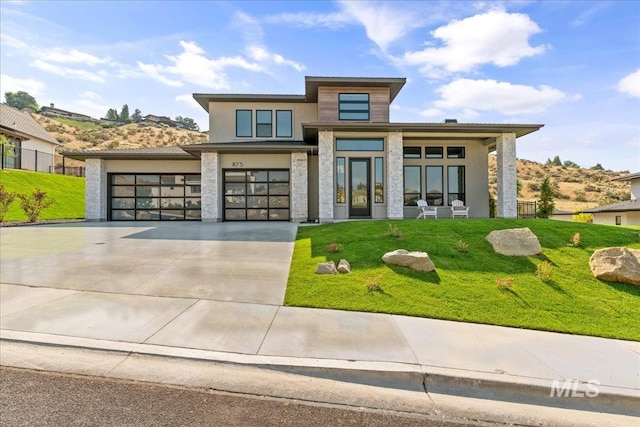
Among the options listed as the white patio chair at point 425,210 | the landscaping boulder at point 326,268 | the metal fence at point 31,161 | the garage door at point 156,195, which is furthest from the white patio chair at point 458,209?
the metal fence at point 31,161

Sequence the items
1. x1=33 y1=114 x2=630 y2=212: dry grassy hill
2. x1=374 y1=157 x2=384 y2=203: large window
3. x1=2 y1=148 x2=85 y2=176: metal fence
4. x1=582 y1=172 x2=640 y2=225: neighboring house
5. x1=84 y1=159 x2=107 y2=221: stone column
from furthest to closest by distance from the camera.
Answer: x1=33 y1=114 x2=630 y2=212: dry grassy hill → x1=2 y1=148 x2=85 y2=176: metal fence → x1=582 y1=172 x2=640 y2=225: neighboring house → x1=84 y1=159 x2=107 y2=221: stone column → x1=374 y1=157 x2=384 y2=203: large window

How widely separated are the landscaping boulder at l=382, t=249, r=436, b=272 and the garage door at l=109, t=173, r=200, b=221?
53.9ft

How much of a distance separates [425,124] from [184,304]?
45.8 ft

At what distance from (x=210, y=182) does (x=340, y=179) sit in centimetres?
750

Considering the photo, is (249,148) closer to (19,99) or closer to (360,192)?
(360,192)

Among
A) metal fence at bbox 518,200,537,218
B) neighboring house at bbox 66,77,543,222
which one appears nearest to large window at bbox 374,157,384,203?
neighboring house at bbox 66,77,543,222

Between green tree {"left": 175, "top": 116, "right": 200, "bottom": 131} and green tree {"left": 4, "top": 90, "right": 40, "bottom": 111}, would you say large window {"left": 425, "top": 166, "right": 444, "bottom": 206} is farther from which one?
green tree {"left": 4, "top": 90, "right": 40, "bottom": 111}

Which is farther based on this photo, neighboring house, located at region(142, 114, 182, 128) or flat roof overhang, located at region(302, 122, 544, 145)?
neighboring house, located at region(142, 114, 182, 128)

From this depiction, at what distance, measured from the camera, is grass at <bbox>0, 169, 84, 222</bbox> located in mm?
22656

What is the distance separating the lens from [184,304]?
6.34 m

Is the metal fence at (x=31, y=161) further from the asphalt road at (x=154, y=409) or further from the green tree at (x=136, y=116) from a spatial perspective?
the green tree at (x=136, y=116)

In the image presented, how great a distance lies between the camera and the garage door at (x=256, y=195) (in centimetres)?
2036

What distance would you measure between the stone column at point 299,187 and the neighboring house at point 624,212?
24.8m

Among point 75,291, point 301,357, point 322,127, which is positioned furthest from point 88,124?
point 301,357
